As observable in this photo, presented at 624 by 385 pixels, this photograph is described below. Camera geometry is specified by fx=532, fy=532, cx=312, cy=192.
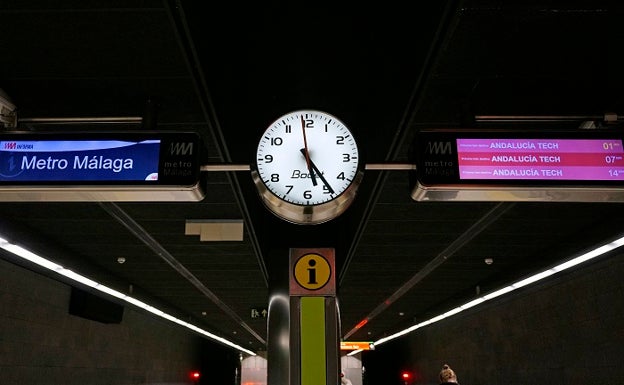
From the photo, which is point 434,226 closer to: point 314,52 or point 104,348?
point 314,52

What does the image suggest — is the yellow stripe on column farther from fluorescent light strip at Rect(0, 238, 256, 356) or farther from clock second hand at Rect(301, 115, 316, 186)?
fluorescent light strip at Rect(0, 238, 256, 356)

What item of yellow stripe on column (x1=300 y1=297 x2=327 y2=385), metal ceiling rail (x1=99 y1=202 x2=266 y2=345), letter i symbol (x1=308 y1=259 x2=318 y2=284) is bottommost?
yellow stripe on column (x1=300 y1=297 x2=327 y2=385)

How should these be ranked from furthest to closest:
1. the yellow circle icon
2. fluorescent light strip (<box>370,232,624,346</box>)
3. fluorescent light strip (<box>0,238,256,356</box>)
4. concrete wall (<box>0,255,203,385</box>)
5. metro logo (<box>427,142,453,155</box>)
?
concrete wall (<box>0,255,203,385</box>), fluorescent light strip (<box>0,238,256,356</box>), fluorescent light strip (<box>370,232,624,346</box>), the yellow circle icon, metro logo (<box>427,142,453,155</box>)

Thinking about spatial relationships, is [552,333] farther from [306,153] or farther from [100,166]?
[100,166]

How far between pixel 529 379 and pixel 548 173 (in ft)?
24.3

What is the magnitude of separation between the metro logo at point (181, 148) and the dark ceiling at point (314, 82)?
15cm

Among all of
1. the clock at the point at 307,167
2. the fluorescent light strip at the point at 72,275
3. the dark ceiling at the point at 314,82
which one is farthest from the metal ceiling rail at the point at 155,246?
the clock at the point at 307,167

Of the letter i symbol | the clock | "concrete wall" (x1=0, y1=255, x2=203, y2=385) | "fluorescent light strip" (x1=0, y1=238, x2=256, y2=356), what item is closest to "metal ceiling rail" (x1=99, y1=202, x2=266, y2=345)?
"fluorescent light strip" (x1=0, y1=238, x2=256, y2=356)

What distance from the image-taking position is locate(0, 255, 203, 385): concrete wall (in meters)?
6.95

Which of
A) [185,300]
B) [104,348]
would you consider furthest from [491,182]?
[185,300]

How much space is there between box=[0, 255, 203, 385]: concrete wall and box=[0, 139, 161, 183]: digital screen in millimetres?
4586

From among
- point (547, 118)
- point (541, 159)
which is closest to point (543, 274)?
point (547, 118)

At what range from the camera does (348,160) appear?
9.61ft

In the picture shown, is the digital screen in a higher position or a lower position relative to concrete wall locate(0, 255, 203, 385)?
higher
